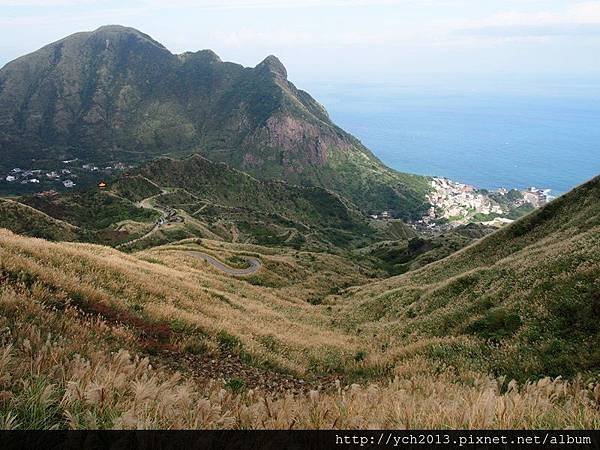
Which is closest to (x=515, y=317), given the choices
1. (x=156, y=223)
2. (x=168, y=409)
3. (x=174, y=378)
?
(x=174, y=378)

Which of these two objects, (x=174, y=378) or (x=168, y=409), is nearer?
(x=168, y=409)

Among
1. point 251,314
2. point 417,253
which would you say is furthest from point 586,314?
point 417,253

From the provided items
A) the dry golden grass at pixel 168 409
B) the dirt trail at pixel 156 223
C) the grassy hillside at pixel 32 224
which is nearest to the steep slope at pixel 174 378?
the dry golden grass at pixel 168 409

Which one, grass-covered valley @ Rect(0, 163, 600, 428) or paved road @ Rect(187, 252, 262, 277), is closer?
grass-covered valley @ Rect(0, 163, 600, 428)

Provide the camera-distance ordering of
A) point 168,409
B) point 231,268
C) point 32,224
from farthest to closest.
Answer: point 32,224, point 231,268, point 168,409

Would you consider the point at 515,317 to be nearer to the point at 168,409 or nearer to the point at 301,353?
the point at 301,353

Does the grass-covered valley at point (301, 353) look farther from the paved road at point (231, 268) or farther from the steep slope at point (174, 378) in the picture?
the paved road at point (231, 268)

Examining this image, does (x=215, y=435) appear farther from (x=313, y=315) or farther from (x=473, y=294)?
(x=313, y=315)

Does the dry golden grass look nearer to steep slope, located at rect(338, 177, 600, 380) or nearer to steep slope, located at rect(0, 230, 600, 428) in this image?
steep slope, located at rect(0, 230, 600, 428)

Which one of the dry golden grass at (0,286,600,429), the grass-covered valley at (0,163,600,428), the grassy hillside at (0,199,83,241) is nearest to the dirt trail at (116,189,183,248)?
the grassy hillside at (0,199,83,241)
